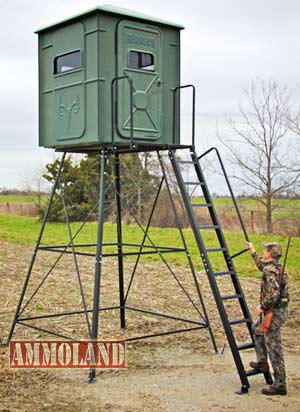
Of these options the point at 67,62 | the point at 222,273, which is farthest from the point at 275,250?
the point at 67,62

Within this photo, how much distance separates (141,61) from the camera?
9.80 meters

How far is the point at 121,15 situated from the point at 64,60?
123 cm

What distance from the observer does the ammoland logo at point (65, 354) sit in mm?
9508

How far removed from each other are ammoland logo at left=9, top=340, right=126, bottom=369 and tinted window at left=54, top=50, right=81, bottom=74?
13.5 ft

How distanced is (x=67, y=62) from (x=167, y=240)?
58.6ft

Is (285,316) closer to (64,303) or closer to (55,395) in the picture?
(55,395)

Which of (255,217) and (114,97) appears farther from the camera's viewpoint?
(255,217)

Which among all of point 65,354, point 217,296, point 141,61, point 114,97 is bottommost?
point 65,354

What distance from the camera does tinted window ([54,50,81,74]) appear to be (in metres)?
9.75

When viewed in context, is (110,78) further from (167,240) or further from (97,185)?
(97,185)

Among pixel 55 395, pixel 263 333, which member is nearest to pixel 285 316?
pixel 263 333

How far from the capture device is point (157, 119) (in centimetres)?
984

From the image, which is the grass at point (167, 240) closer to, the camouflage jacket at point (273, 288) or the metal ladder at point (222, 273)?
the metal ladder at point (222, 273)

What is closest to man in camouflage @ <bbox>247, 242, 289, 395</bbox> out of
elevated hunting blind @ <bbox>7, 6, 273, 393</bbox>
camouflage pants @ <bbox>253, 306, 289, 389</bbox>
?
camouflage pants @ <bbox>253, 306, 289, 389</bbox>
